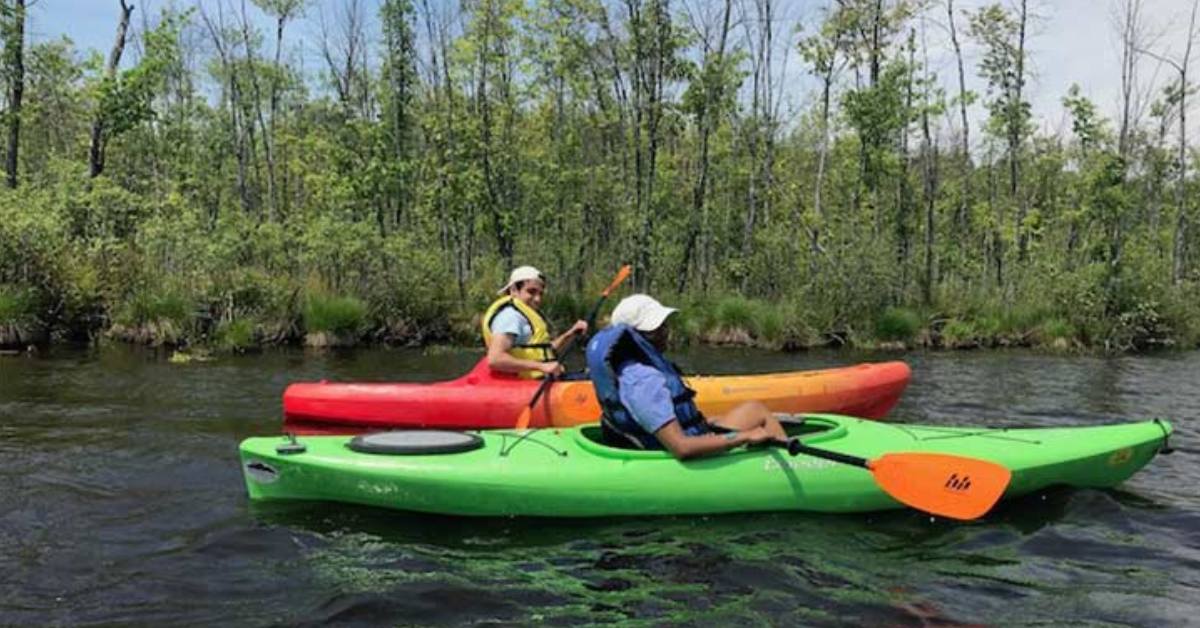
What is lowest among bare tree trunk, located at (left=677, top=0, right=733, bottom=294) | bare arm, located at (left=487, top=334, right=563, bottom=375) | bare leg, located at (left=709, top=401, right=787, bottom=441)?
bare leg, located at (left=709, top=401, right=787, bottom=441)

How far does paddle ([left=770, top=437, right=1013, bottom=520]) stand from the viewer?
4461 mm

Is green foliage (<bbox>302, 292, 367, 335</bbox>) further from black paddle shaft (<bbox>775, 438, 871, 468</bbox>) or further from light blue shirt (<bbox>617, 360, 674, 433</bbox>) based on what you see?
black paddle shaft (<bbox>775, 438, 871, 468</bbox>)

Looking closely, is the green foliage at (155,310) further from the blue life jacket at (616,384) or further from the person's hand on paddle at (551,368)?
the blue life jacket at (616,384)

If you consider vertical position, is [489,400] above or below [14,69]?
below

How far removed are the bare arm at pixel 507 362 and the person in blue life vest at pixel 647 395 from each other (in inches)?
58.4

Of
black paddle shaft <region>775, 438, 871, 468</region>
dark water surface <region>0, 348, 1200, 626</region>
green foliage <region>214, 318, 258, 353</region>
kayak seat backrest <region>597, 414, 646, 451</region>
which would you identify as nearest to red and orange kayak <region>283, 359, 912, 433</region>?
dark water surface <region>0, 348, 1200, 626</region>

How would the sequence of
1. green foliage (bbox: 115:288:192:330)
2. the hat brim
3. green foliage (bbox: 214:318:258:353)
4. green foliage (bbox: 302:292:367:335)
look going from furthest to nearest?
1. green foliage (bbox: 302:292:367:335)
2. green foliage (bbox: 115:288:192:330)
3. green foliage (bbox: 214:318:258:353)
4. the hat brim

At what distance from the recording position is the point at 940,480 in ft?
14.8

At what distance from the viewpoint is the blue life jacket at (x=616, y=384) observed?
4.68m

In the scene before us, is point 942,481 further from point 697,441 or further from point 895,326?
point 895,326

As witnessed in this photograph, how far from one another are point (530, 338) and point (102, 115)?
38.9ft

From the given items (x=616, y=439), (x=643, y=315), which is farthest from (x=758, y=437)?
(x=643, y=315)

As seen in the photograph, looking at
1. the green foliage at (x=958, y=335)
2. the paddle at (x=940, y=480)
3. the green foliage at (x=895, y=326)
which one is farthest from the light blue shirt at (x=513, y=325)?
the green foliage at (x=958, y=335)

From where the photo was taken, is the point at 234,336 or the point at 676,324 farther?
the point at 676,324
